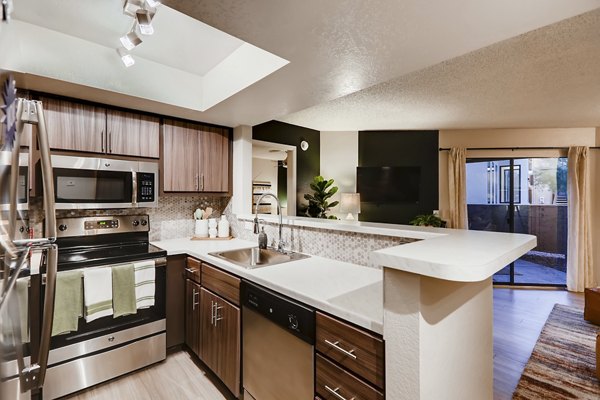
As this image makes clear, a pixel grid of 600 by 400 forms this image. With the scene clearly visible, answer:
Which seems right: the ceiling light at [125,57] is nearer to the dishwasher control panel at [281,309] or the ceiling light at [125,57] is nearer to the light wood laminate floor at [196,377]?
the dishwasher control panel at [281,309]

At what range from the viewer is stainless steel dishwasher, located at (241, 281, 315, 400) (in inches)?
51.9

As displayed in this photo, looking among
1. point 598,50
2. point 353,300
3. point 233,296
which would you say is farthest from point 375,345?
point 598,50

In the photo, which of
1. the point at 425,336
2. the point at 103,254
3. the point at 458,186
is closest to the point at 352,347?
the point at 425,336

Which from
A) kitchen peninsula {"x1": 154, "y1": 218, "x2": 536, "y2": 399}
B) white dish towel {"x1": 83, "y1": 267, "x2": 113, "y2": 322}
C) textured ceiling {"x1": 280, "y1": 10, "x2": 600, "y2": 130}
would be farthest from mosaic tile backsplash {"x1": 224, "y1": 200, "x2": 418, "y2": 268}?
textured ceiling {"x1": 280, "y1": 10, "x2": 600, "y2": 130}

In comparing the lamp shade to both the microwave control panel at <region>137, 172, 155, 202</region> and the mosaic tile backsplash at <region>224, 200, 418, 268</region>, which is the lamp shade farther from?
the microwave control panel at <region>137, 172, 155, 202</region>

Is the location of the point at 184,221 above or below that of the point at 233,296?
above

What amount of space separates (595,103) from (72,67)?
530cm

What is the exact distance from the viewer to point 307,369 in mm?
1311

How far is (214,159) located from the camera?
3035 mm

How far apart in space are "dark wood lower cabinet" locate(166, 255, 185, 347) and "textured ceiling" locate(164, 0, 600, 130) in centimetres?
136

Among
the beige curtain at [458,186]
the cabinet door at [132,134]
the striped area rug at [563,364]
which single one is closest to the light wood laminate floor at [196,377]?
the striped area rug at [563,364]

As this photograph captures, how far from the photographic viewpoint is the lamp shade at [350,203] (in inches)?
189

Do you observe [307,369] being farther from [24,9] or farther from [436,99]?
[436,99]

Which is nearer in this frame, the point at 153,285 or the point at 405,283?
the point at 405,283
